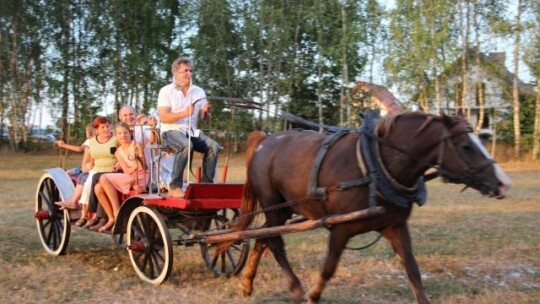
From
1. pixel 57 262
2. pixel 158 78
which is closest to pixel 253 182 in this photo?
pixel 57 262

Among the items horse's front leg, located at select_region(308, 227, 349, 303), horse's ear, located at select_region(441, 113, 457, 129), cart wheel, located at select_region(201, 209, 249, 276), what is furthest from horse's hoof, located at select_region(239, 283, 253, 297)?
horse's ear, located at select_region(441, 113, 457, 129)

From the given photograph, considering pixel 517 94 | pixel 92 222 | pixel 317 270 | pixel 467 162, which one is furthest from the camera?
pixel 517 94

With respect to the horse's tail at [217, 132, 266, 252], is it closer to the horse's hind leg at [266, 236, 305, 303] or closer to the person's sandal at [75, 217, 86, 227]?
the horse's hind leg at [266, 236, 305, 303]

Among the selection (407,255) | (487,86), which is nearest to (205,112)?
(407,255)

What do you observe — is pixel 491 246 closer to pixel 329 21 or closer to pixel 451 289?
pixel 451 289

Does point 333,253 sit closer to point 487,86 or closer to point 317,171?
point 317,171

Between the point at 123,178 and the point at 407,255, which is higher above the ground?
the point at 123,178

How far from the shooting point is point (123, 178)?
23.6 feet

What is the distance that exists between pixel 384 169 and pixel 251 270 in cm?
173

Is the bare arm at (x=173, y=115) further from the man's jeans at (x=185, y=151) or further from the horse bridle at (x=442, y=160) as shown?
the horse bridle at (x=442, y=160)

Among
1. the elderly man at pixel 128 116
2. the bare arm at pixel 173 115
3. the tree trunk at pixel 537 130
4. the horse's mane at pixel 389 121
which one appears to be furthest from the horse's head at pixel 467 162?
the tree trunk at pixel 537 130

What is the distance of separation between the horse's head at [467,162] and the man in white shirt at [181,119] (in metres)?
2.50

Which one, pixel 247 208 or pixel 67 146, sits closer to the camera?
pixel 247 208

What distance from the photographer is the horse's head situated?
15.3 feet
